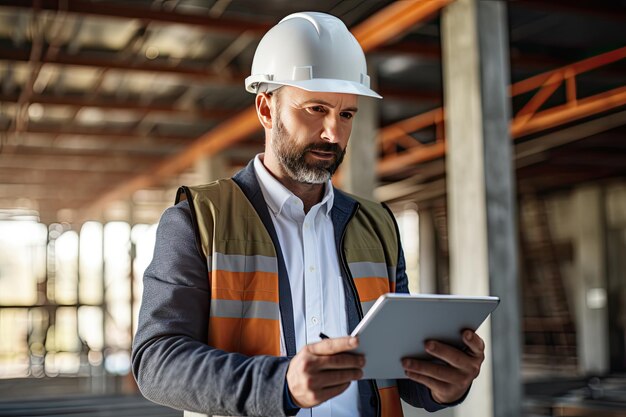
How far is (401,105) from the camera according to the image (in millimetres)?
16031

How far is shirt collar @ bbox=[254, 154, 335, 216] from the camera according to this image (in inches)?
Result: 106

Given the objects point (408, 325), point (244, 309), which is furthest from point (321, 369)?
point (244, 309)

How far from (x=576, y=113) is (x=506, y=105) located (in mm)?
3528

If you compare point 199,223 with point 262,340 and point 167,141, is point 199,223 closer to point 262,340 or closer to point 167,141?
point 262,340

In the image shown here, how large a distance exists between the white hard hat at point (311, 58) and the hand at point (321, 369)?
0.89 meters

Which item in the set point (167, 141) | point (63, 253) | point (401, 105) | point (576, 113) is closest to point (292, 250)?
point (576, 113)

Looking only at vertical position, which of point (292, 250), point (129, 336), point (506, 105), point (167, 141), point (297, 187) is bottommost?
point (129, 336)

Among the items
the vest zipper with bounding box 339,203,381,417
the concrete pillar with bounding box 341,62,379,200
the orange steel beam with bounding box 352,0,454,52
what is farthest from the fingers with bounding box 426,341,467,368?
the concrete pillar with bounding box 341,62,379,200

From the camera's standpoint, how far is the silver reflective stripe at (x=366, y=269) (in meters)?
→ 2.68

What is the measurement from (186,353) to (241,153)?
17.4 metres

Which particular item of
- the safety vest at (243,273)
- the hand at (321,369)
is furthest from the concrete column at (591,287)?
the hand at (321,369)

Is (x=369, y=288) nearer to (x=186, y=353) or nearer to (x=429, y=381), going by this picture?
(x=429, y=381)

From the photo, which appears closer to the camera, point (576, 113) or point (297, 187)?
point (297, 187)

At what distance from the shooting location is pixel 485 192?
8.37 m
